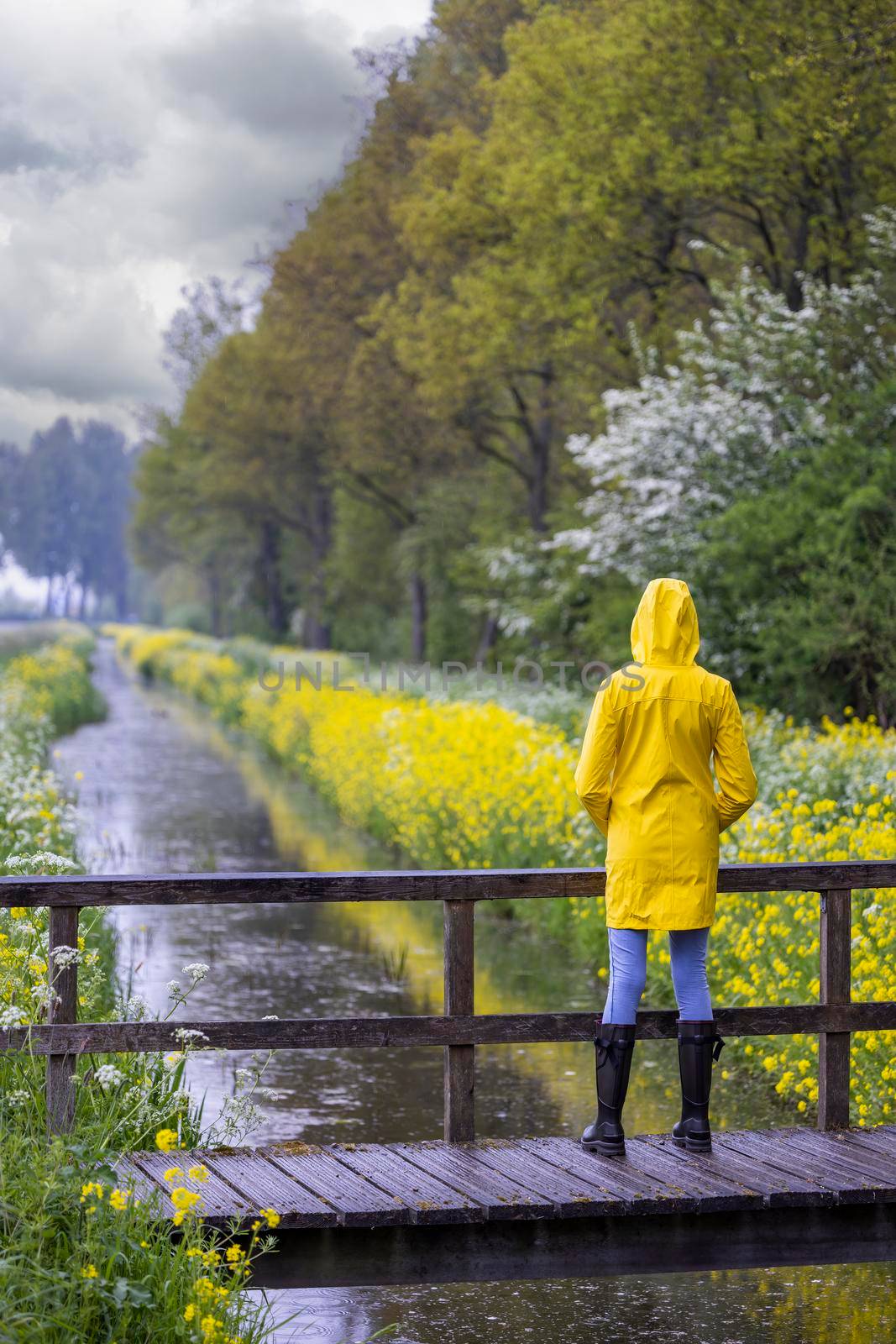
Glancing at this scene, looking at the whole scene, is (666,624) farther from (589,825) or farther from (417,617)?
(417,617)

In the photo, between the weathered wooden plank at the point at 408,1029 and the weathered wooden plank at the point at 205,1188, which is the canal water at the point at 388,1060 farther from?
the weathered wooden plank at the point at 408,1029

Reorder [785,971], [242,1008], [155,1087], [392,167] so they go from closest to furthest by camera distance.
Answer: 1. [155,1087]
2. [785,971]
3. [242,1008]
4. [392,167]

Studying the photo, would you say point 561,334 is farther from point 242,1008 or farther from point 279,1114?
point 279,1114

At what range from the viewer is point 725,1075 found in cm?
846

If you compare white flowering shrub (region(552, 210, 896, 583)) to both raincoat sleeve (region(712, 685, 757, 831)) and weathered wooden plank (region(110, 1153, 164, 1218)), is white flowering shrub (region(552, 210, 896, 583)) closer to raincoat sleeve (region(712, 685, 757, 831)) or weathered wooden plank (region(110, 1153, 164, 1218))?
raincoat sleeve (region(712, 685, 757, 831))

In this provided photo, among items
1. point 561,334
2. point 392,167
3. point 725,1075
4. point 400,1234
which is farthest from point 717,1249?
point 392,167

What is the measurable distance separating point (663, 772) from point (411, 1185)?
1.54 meters

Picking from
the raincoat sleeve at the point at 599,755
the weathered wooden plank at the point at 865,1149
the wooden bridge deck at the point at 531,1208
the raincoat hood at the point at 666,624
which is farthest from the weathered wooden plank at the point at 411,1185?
the raincoat hood at the point at 666,624

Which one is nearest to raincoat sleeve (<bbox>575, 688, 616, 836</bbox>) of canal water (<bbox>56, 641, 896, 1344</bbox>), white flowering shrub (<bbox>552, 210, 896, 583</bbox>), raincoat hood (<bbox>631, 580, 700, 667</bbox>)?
raincoat hood (<bbox>631, 580, 700, 667</bbox>)

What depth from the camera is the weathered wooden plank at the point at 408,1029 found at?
513 centimetres

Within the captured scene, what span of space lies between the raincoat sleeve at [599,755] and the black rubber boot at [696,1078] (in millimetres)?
808

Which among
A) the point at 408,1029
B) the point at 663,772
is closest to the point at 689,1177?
the point at 408,1029

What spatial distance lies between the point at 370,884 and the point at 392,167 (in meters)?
30.3

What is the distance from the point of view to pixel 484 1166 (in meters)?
5.36
